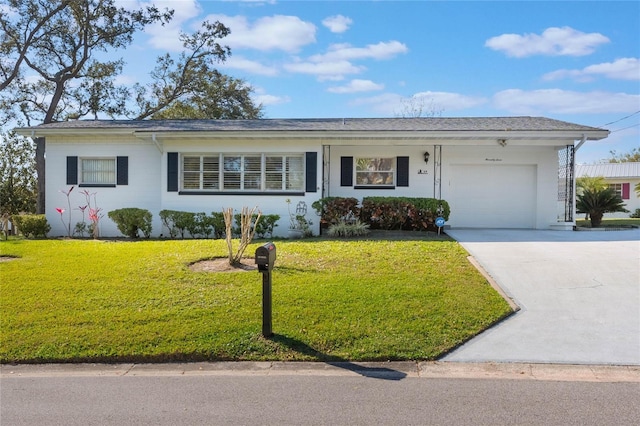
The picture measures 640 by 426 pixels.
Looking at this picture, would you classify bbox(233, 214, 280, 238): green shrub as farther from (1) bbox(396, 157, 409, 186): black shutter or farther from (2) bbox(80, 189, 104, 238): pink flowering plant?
(2) bbox(80, 189, 104, 238): pink flowering plant

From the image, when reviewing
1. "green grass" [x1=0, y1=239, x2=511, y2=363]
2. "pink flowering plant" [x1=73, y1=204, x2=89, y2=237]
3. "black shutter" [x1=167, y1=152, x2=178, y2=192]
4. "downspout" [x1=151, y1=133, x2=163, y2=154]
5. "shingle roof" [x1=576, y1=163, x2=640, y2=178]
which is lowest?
"green grass" [x1=0, y1=239, x2=511, y2=363]

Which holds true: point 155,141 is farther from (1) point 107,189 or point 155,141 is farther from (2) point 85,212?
(2) point 85,212

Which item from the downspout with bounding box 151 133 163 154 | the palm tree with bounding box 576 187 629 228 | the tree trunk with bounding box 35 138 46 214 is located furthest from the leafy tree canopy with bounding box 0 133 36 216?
the palm tree with bounding box 576 187 629 228

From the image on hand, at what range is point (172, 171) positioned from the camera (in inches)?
557

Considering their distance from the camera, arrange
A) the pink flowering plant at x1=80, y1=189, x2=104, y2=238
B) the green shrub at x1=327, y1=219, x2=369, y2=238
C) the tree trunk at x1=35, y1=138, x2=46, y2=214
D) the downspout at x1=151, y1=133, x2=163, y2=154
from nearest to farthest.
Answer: the green shrub at x1=327, y1=219, x2=369, y2=238
the downspout at x1=151, y1=133, x2=163, y2=154
the pink flowering plant at x1=80, y1=189, x2=104, y2=238
the tree trunk at x1=35, y1=138, x2=46, y2=214

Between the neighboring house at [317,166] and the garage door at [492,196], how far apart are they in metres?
0.03

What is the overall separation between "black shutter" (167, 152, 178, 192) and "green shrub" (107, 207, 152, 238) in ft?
3.55

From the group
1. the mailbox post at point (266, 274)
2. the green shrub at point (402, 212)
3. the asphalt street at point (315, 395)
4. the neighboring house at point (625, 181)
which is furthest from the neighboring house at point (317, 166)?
the neighboring house at point (625, 181)

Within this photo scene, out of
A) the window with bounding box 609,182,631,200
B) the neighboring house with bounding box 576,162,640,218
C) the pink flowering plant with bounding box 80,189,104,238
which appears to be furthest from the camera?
the window with bounding box 609,182,631,200

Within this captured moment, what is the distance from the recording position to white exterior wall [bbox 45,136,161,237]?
47.7 feet

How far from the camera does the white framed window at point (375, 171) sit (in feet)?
49.1

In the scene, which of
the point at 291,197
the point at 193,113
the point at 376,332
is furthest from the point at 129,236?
the point at 193,113

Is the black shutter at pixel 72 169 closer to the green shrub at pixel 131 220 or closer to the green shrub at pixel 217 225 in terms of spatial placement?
the green shrub at pixel 131 220

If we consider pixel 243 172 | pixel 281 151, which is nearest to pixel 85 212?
pixel 243 172
